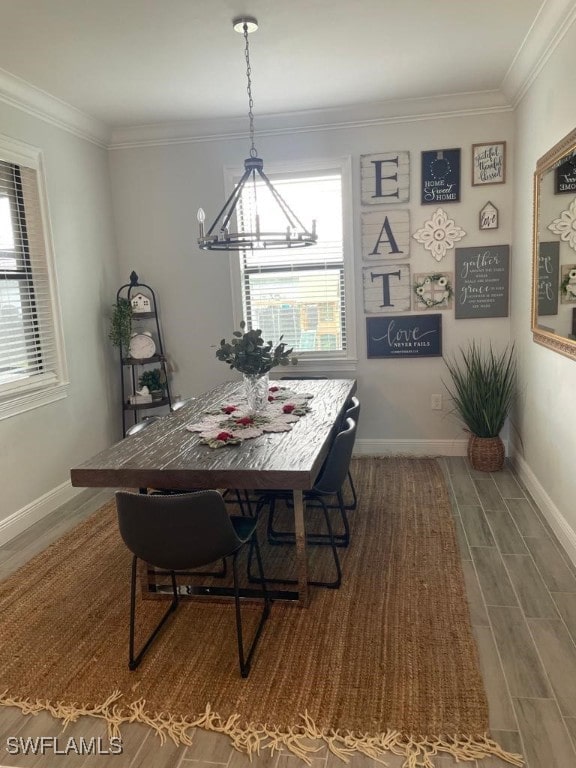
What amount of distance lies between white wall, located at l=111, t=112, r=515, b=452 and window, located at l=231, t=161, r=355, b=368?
0.09 metres

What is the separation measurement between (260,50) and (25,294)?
200cm

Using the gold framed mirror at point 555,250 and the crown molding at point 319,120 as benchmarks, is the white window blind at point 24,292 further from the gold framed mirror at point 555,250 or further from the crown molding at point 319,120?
the gold framed mirror at point 555,250

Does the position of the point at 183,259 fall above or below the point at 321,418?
above

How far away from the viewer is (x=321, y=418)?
282 cm

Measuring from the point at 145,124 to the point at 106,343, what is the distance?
1.69 metres

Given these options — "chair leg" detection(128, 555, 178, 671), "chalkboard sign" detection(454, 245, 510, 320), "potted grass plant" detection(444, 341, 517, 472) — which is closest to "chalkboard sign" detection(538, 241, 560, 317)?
"potted grass plant" detection(444, 341, 517, 472)

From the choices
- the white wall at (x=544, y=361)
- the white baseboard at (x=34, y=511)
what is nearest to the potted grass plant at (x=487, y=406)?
the white wall at (x=544, y=361)

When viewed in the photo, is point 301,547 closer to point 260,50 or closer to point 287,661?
point 287,661

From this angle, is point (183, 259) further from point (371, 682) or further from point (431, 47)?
point (371, 682)

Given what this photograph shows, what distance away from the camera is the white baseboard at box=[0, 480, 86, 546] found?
323cm

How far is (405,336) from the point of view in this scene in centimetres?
425

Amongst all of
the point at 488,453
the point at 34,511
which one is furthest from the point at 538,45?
the point at 34,511

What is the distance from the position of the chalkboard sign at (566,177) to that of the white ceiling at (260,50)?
73 cm

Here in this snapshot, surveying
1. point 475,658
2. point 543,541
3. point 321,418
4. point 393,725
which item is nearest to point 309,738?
point 393,725
